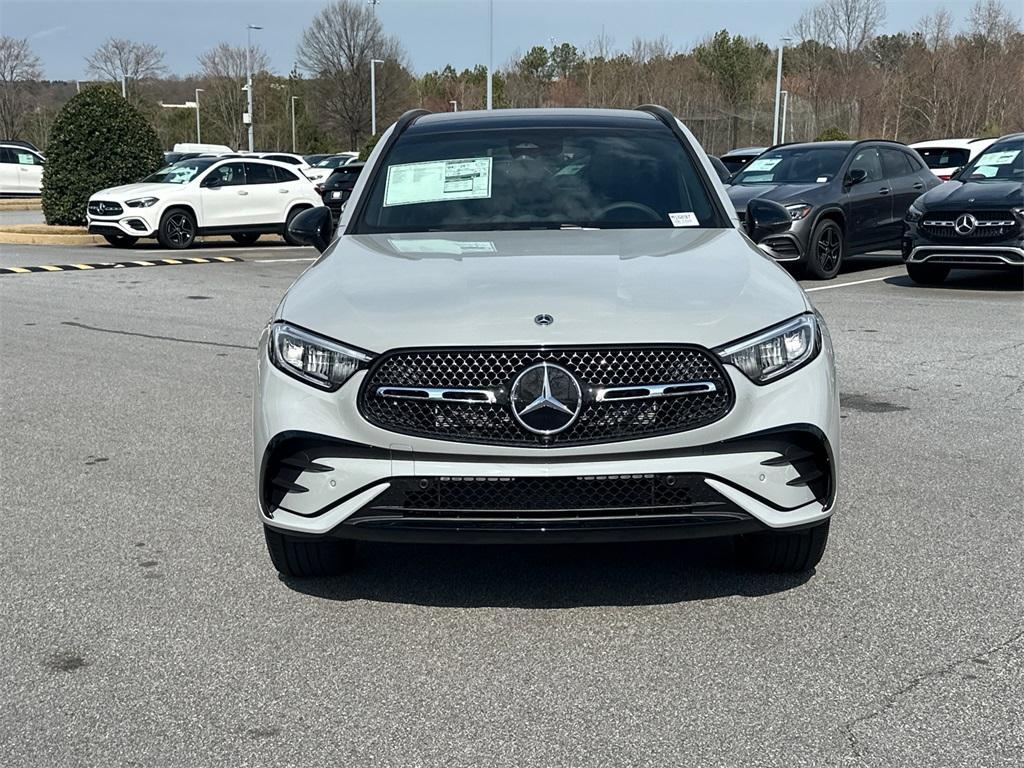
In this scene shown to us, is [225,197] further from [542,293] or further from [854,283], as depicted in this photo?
[542,293]

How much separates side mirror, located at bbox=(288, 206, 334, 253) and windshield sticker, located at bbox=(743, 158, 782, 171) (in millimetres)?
10648

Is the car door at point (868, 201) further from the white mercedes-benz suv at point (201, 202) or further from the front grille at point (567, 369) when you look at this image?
the front grille at point (567, 369)

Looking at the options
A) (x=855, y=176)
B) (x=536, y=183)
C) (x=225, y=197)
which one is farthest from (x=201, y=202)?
(x=536, y=183)

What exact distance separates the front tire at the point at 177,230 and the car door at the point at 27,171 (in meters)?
18.0

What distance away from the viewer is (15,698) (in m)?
3.22

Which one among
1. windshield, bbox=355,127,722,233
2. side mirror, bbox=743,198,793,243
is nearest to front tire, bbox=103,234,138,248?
windshield, bbox=355,127,722,233

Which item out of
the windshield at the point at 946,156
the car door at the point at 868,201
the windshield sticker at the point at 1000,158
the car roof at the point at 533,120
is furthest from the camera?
the windshield at the point at 946,156

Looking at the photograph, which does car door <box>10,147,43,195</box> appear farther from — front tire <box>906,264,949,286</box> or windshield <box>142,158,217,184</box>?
front tire <box>906,264,949,286</box>

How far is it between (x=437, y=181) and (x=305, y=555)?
5.95 feet

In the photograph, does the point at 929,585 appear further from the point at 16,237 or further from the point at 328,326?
the point at 16,237

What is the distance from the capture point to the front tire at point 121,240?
19578mm

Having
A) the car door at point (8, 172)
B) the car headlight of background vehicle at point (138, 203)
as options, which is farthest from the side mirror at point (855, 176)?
the car door at point (8, 172)

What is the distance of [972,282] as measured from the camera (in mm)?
13711

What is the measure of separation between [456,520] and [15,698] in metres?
1.30
